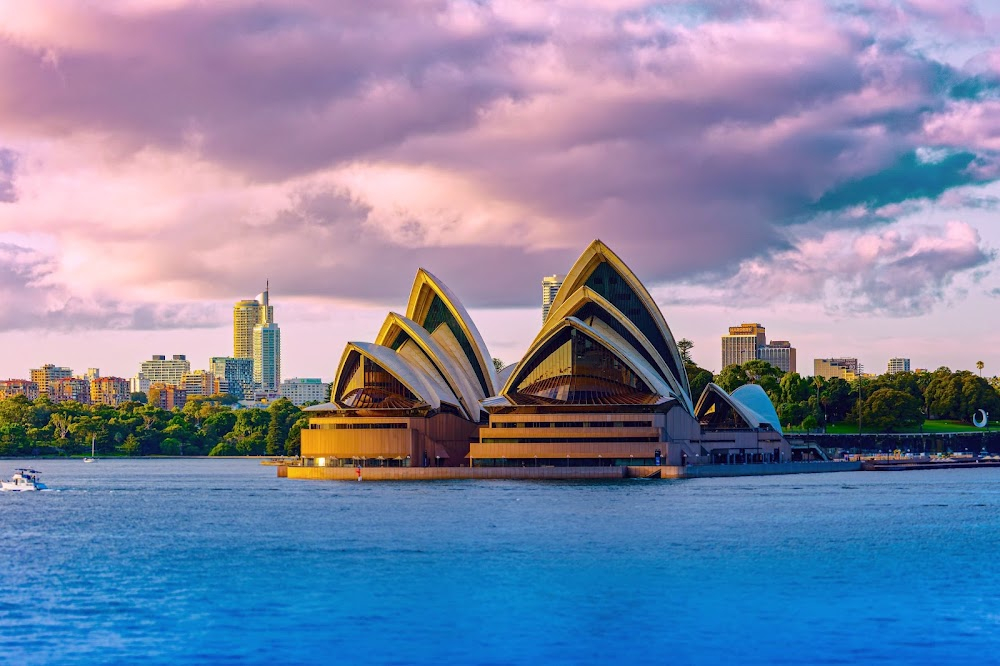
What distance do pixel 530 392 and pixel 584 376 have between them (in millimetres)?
4943

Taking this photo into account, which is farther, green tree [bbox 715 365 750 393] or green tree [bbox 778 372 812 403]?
green tree [bbox 778 372 812 403]

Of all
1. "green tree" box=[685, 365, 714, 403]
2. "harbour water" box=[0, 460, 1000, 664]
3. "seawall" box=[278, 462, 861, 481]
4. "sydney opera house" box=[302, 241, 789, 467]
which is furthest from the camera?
"green tree" box=[685, 365, 714, 403]

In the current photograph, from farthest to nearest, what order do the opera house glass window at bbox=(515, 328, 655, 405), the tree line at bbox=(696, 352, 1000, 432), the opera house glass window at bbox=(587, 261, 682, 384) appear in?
the tree line at bbox=(696, 352, 1000, 432) → the opera house glass window at bbox=(587, 261, 682, 384) → the opera house glass window at bbox=(515, 328, 655, 405)

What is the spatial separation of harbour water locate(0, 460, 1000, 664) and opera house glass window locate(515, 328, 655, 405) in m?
30.2

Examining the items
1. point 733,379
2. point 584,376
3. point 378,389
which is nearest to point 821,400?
point 733,379

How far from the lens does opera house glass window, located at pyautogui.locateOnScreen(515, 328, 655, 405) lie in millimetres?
121500

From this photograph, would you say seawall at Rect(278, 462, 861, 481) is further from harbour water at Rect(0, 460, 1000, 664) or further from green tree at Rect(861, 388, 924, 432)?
green tree at Rect(861, 388, 924, 432)

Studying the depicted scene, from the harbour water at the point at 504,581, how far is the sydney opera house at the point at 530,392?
86.9ft

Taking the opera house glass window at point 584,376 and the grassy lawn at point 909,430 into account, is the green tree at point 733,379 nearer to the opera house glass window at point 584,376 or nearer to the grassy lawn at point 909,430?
the grassy lawn at point 909,430

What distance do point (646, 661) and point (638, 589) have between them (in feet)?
38.0

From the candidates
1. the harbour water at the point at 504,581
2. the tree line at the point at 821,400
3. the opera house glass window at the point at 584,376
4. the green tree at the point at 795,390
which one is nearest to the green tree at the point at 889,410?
the tree line at the point at 821,400

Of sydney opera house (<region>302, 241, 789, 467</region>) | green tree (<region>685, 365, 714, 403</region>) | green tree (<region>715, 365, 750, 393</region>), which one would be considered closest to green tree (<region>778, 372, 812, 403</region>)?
green tree (<region>715, 365, 750, 393</region>)

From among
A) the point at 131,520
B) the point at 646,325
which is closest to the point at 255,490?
the point at 131,520

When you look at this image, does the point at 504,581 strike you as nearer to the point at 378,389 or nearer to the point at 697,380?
the point at 378,389
